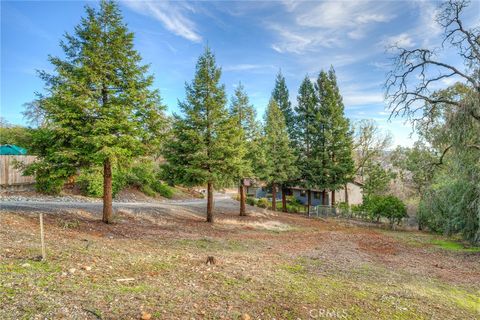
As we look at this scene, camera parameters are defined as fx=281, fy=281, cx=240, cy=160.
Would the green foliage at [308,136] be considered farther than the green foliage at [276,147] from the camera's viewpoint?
Yes

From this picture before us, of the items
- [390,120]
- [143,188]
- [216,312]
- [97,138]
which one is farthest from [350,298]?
[143,188]

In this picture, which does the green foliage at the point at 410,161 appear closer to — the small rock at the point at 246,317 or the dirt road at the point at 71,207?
the dirt road at the point at 71,207

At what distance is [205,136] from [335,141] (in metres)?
18.5

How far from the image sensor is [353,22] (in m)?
12.9

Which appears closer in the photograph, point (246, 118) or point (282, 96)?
point (246, 118)

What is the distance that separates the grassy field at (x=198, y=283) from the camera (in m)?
3.99

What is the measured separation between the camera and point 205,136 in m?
15.7

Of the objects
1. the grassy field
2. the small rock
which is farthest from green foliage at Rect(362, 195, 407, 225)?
the small rock

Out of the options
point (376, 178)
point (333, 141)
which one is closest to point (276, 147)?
point (333, 141)

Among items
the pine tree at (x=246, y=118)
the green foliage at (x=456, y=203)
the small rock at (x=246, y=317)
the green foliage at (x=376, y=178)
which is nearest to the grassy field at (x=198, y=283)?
the small rock at (x=246, y=317)

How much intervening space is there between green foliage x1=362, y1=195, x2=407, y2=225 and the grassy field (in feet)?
54.6

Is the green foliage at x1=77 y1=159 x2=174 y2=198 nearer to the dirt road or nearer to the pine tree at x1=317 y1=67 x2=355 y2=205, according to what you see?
the dirt road

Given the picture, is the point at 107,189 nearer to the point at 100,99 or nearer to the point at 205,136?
the point at 100,99

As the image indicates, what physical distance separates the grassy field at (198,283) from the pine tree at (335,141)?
2015 centimetres
